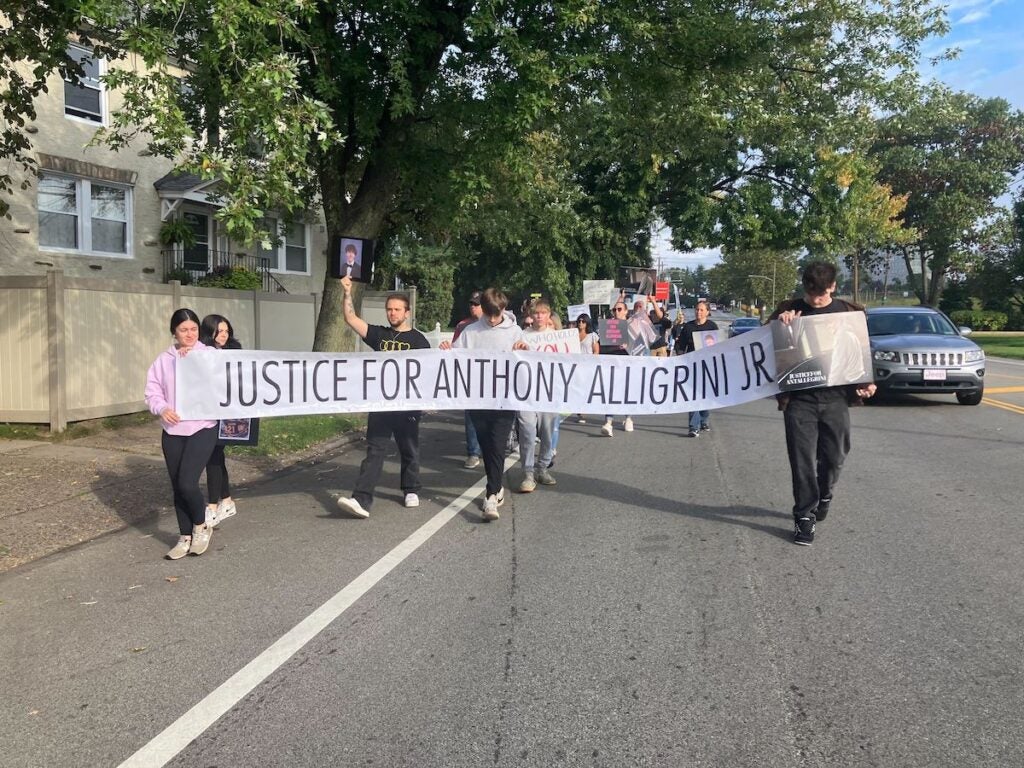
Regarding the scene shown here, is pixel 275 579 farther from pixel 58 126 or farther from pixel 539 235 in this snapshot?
pixel 539 235

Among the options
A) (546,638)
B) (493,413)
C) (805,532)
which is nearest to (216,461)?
(493,413)

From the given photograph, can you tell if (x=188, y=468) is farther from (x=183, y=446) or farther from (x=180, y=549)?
(x=180, y=549)

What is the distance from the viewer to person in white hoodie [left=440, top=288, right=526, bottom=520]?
22.7ft

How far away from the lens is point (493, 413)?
7078mm

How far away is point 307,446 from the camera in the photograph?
10.7m

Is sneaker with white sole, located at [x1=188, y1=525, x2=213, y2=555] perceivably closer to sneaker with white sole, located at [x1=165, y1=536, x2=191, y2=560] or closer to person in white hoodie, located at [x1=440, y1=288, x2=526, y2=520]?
sneaker with white sole, located at [x1=165, y1=536, x2=191, y2=560]

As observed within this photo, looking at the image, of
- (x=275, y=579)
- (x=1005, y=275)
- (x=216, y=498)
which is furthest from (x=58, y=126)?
(x=1005, y=275)

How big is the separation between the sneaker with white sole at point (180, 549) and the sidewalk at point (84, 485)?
108cm

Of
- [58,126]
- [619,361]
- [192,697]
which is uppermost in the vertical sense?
[58,126]

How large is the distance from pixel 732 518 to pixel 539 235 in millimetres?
22645

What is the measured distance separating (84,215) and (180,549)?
16073 millimetres

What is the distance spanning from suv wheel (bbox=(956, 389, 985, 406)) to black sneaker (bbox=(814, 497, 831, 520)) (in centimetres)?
937

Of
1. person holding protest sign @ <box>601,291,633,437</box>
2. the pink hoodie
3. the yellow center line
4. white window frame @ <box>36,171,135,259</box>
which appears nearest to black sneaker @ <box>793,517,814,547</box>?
the pink hoodie

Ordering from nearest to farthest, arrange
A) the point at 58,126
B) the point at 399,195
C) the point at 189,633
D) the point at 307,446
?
the point at 189,633 < the point at 307,446 < the point at 399,195 < the point at 58,126
